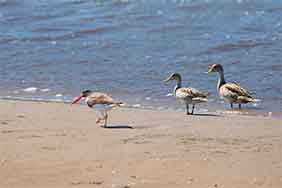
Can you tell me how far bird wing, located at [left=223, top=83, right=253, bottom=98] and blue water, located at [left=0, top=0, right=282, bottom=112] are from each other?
207 mm

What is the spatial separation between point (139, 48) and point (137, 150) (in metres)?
7.26

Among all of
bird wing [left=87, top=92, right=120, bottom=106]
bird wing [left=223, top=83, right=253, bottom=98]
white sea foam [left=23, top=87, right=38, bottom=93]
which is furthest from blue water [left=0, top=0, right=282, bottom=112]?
bird wing [left=87, top=92, right=120, bottom=106]

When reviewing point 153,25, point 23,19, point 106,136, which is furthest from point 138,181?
point 23,19

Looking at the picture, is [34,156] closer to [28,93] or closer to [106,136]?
[106,136]

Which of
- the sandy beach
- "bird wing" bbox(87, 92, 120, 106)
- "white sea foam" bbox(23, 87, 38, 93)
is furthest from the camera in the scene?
"white sea foam" bbox(23, 87, 38, 93)

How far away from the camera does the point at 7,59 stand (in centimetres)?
1488

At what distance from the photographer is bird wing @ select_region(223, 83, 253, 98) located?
11758mm

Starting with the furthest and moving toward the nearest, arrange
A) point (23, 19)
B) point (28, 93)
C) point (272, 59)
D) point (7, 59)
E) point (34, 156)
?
1. point (23, 19)
2. point (7, 59)
3. point (272, 59)
4. point (28, 93)
5. point (34, 156)

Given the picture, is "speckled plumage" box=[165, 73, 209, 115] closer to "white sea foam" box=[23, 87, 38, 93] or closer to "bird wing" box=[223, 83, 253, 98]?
"bird wing" box=[223, 83, 253, 98]

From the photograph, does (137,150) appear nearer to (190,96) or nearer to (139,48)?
(190,96)

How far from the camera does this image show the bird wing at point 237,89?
1176 cm

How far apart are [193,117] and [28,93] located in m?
3.09

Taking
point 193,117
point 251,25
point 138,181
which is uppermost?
point 251,25

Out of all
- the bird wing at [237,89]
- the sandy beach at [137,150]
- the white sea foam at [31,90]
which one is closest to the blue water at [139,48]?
the white sea foam at [31,90]
